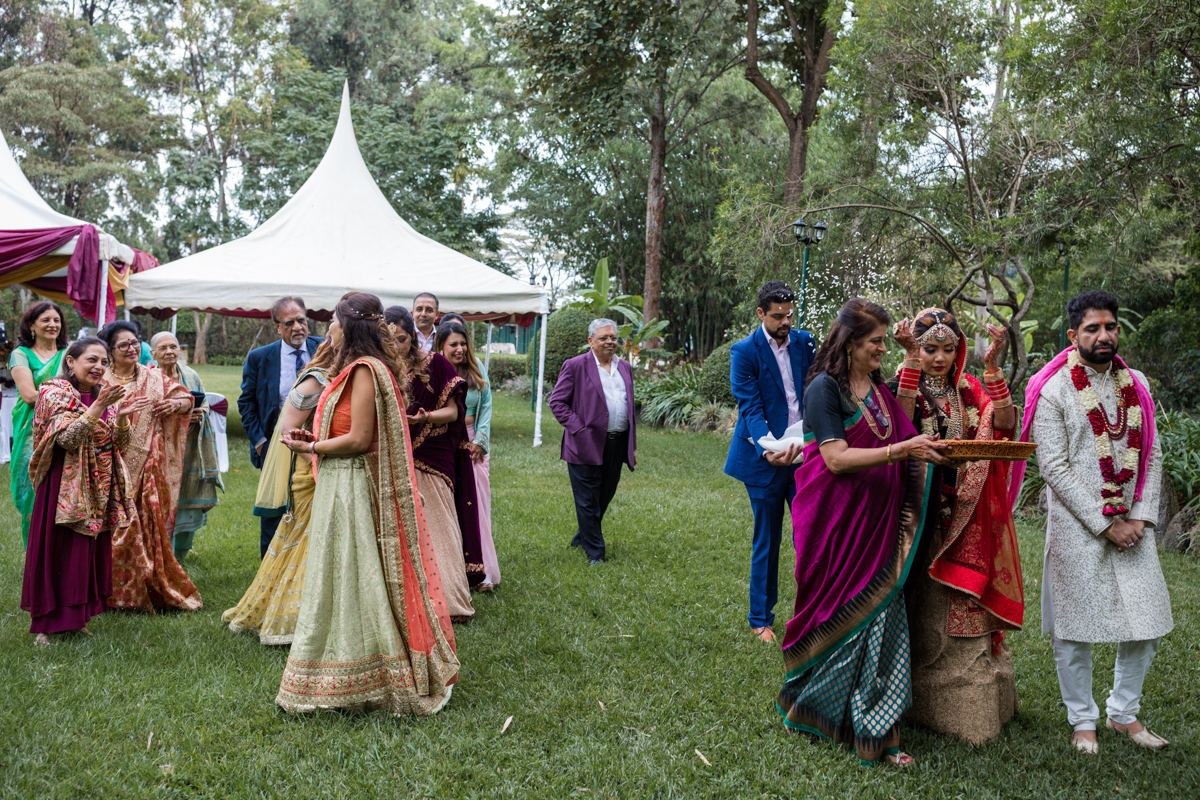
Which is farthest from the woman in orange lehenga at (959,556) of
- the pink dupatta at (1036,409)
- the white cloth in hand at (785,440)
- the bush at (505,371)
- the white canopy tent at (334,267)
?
the bush at (505,371)

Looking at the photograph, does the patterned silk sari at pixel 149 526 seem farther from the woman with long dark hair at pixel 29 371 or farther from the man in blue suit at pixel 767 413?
the man in blue suit at pixel 767 413

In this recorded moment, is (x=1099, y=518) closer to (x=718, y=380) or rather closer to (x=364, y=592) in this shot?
(x=364, y=592)

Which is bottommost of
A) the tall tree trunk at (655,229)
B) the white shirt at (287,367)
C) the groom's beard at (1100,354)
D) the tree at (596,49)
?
the white shirt at (287,367)

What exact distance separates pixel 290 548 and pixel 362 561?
103 cm

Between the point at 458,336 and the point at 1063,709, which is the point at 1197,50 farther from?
the point at 458,336

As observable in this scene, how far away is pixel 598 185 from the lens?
28438 mm

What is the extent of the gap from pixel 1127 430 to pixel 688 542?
4.06 metres

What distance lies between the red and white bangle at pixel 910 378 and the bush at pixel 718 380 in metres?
11.3

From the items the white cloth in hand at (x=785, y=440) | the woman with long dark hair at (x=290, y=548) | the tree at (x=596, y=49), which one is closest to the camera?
the woman with long dark hair at (x=290, y=548)

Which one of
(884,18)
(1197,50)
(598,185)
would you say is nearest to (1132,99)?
(1197,50)

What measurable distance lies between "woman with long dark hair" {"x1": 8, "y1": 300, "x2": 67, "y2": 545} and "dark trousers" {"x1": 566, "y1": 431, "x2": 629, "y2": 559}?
141 inches

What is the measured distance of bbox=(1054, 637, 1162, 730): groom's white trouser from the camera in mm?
3553

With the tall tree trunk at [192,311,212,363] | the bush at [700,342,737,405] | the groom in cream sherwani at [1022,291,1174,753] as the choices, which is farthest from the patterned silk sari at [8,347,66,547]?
the tall tree trunk at [192,311,212,363]

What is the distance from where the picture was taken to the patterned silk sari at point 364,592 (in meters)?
3.72
